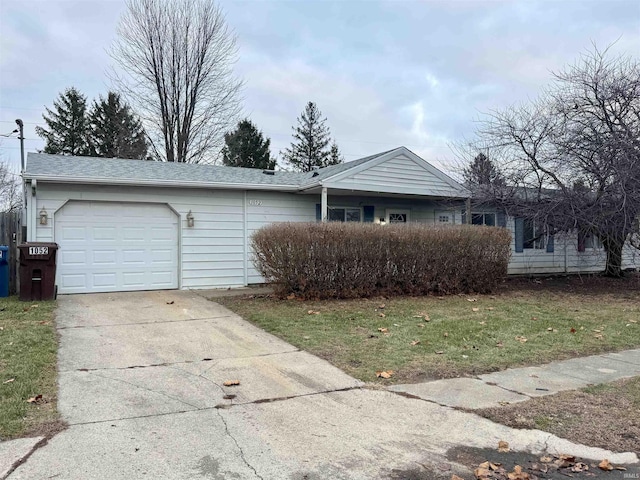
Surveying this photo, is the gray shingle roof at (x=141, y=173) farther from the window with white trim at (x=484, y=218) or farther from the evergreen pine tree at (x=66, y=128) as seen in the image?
A: the evergreen pine tree at (x=66, y=128)

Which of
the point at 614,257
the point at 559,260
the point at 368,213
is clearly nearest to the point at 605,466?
the point at 368,213

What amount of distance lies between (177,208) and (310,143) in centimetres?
3156

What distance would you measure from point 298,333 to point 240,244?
5834mm

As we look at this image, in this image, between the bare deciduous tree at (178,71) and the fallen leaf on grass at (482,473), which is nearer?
the fallen leaf on grass at (482,473)

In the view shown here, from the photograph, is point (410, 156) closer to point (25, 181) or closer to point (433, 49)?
point (433, 49)

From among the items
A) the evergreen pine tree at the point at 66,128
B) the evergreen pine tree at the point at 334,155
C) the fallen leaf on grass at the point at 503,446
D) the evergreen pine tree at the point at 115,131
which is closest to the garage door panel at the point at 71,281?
the fallen leaf on grass at the point at 503,446

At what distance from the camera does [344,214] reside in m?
14.0

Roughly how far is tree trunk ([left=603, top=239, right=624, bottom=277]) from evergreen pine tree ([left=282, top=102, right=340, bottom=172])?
1122 inches

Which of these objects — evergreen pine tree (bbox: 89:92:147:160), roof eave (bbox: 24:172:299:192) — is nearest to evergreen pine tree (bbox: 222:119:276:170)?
evergreen pine tree (bbox: 89:92:147:160)

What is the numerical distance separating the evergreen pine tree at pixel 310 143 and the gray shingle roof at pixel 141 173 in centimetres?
2781

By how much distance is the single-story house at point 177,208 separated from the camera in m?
10.3

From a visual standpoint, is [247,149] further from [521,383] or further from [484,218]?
[521,383]

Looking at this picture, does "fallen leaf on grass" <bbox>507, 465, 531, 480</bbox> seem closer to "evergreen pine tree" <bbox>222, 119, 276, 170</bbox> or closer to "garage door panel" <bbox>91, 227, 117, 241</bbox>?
"garage door panel" <bbox>91, 227, 117, 241</bbox>

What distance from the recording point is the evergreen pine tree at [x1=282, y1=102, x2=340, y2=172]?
41.4m
